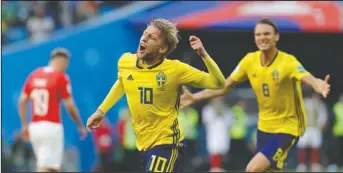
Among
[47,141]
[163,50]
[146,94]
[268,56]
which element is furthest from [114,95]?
[47,141]

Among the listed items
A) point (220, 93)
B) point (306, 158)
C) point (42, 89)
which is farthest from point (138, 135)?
point (306, 158)

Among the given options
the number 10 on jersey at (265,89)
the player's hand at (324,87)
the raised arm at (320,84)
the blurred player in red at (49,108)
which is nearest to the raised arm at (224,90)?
the number 10 on jersey at (265,89)

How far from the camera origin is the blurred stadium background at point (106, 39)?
843 inches

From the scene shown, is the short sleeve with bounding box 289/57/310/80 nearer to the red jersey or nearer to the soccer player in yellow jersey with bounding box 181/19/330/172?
the soccer player in yellow jersey with bounding box 181/19/330/172

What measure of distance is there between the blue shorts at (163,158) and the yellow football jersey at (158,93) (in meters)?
0.05

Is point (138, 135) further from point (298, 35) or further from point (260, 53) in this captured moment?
point (298, 35)

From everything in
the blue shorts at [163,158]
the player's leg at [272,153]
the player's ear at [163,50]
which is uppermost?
the player's ear at [163,50]

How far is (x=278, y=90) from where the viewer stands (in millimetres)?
11727

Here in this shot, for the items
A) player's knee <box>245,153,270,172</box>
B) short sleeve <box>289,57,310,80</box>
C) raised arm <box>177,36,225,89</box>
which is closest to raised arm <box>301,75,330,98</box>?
short sleeve <box>289,57,310,80</box>

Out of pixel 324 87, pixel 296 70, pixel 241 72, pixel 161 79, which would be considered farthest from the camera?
pixel 241 72

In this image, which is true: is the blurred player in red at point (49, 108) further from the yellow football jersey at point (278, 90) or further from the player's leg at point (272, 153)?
the player's leg at point (272, 153)

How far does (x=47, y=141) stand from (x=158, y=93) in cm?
498

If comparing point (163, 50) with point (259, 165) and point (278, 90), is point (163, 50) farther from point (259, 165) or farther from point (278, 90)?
point (259, 165)

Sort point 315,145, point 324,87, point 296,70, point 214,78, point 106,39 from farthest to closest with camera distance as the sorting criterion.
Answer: point 315,145, point 106,39, point 296,70, point 324,87, point 214,78
